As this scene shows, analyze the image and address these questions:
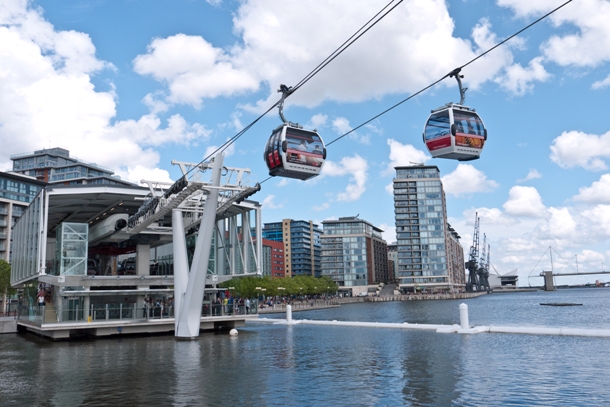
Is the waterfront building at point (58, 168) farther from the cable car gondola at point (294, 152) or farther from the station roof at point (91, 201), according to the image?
the cable car gondola at point (294, 152)

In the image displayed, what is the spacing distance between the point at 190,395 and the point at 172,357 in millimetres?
10448

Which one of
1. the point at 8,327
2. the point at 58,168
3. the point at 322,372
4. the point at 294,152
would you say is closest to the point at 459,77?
the point at 294,152

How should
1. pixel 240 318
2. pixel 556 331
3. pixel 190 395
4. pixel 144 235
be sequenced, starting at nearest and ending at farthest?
1. pixel 190 395
2. pixel 556 331
3. pixel 240 318
4. pixel 144 235

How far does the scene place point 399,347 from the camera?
29656 millimetres

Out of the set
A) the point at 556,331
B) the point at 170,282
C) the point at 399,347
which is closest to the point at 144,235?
the point at 170,282

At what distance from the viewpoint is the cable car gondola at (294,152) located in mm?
24594

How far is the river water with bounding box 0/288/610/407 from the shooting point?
17172 millimetres

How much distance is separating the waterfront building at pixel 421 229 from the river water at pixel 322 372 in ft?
508

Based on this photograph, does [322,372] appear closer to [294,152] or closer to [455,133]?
[294,152]

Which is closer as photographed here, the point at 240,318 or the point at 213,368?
the point at 213,368

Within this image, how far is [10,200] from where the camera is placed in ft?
389

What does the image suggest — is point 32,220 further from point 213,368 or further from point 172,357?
point 213,368

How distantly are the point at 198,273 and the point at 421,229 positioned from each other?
158254 millimetres

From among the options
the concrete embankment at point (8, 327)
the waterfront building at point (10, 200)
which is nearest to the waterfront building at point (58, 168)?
the waterfront building at point (10, 200)
